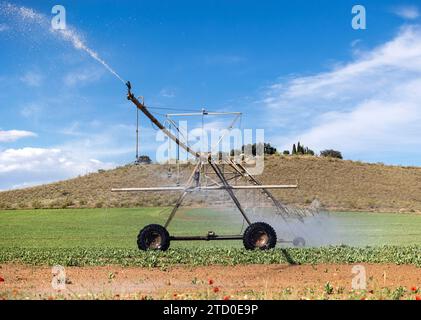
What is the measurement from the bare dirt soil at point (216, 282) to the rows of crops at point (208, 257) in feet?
2.03

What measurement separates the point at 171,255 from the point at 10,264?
4886mm

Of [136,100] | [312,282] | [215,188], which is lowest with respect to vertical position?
[312,282]

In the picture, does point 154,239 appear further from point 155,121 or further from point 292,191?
point 292,191

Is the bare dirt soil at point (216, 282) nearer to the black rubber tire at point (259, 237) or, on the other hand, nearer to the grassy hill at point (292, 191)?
the black rubber tire at point (259, 237)

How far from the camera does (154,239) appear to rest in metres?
18.9

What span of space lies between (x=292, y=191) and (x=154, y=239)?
160 feet

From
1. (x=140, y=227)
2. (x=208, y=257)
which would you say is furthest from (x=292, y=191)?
(x=208, y=257)

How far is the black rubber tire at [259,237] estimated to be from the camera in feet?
60.6

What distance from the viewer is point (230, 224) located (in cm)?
3584

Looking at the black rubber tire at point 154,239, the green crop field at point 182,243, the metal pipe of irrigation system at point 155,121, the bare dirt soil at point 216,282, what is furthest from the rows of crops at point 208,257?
the metal pipe of irrigation system at point 155,121

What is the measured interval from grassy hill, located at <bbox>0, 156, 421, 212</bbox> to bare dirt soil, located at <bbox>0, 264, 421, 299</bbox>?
1482 inches

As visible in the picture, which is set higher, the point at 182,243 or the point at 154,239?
the point at 154,239
